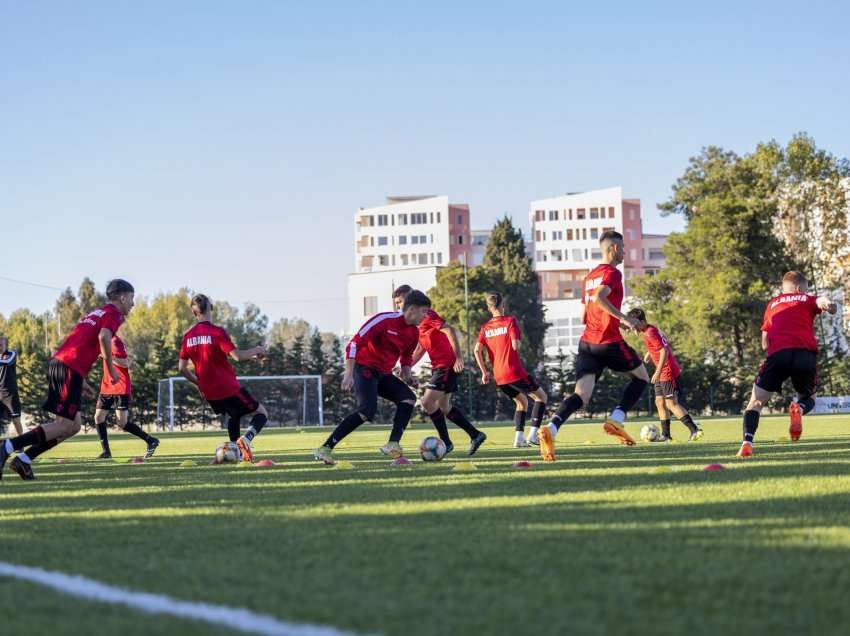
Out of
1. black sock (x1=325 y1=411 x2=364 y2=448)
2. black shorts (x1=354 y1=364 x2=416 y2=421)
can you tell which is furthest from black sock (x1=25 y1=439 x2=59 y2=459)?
black shorts (x1=354 y1=364 x2=416 y2=421)

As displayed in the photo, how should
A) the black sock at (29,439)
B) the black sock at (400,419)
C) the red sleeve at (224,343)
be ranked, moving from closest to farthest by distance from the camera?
1. the black sock at (29,439)
2. the black sock at (400,419)
3. the red sleeve at (224,343)

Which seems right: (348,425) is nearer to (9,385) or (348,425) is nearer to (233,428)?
(233,428)

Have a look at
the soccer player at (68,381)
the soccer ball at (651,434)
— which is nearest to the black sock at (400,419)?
the soccer player at (68,381)

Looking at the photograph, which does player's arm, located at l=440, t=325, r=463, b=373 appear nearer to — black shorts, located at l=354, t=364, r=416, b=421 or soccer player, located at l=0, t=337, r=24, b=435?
black shorts, located at l=354, t=364, r=416, b=421

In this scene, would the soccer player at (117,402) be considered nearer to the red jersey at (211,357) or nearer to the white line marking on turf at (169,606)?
the red jersey at (211,357)

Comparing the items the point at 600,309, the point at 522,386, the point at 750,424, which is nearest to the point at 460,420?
the point at 522,386

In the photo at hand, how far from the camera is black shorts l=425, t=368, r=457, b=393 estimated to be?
1459cm

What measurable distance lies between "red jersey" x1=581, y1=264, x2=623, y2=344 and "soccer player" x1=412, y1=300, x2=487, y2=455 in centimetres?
212

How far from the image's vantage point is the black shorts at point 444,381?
1459 cm

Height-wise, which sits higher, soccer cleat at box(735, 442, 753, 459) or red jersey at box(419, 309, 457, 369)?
red jersey at box(419, 309, 457, 369)

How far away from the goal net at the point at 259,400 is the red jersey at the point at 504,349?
31363 millimetres

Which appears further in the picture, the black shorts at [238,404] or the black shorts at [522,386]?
the black shorts at [522,386]

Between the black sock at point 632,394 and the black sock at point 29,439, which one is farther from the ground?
the black sock at point 632,394

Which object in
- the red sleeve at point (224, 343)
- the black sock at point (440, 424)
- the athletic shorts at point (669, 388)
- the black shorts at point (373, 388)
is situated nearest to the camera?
the black shorts at point (373, 388)
